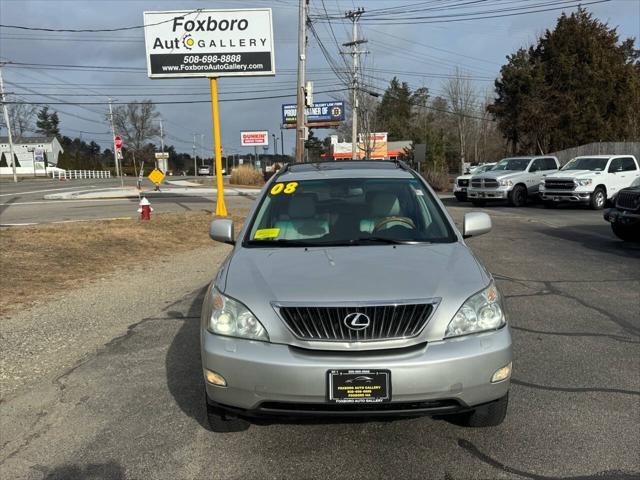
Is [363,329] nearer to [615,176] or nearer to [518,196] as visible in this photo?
[615,176]

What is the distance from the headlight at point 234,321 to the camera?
114 inches

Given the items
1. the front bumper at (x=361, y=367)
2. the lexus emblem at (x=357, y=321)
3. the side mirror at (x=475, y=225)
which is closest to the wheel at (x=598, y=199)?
the side mirror at (x=475, y=225)

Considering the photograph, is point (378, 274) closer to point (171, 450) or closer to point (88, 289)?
point (171, 450)

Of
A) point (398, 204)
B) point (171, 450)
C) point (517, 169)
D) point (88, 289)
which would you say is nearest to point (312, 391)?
point (171, 450)

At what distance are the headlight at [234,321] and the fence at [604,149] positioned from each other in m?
30.9

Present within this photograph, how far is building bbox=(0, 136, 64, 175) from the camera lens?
84.8 m

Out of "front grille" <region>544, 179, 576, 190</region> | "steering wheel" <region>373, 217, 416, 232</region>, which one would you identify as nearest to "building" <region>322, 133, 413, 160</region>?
"front grille" <region>544, 179, 576, 190</region>

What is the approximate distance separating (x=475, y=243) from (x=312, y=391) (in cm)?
935

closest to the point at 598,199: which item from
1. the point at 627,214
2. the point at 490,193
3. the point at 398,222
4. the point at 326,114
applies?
the point at 490,193

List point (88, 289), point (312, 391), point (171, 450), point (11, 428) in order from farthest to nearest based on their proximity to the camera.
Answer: point (88, 289), point (11, 428), point (171, 450), point (312, 391)

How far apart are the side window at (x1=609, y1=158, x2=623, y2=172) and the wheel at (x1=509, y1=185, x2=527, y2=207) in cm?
321

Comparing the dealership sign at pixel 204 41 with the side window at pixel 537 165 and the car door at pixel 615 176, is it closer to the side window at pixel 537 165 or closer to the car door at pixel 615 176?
the side window at pixel 537 165

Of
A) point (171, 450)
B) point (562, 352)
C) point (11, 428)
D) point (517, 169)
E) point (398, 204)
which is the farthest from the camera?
point (517, 169)

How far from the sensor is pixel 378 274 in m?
3.09
